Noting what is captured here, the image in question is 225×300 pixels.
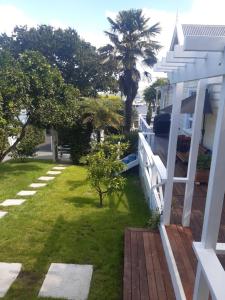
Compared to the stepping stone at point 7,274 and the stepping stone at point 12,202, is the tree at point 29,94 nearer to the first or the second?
the stepping stone at point 12,202

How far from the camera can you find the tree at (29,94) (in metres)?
9.93

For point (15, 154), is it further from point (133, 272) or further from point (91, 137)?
point (133, 272)

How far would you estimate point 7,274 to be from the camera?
4.07 metres

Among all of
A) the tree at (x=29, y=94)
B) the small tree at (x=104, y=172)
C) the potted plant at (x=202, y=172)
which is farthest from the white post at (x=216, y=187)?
the tree at (x=29, y=94)

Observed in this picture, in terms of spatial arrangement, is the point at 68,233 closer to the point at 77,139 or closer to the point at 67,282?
the point at 67,282

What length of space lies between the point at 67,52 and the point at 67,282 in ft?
69.0

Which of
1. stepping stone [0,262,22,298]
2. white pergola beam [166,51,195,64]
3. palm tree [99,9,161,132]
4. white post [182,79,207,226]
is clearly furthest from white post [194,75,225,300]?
palm tree [99,9,161,132]

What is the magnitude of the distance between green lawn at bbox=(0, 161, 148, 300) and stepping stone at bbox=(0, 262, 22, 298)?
81 millimetres

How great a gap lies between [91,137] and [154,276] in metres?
11.7

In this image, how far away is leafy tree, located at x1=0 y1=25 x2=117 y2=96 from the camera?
22078mm

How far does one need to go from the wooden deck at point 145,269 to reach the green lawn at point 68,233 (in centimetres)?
29

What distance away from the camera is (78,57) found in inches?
875

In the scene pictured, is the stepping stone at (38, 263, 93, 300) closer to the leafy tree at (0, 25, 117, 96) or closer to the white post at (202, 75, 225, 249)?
the white post at (202, 75, 225, 249)

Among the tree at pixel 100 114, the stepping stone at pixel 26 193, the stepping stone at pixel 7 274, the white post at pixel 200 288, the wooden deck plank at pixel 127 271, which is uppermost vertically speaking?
the tree at pixel 100 114
